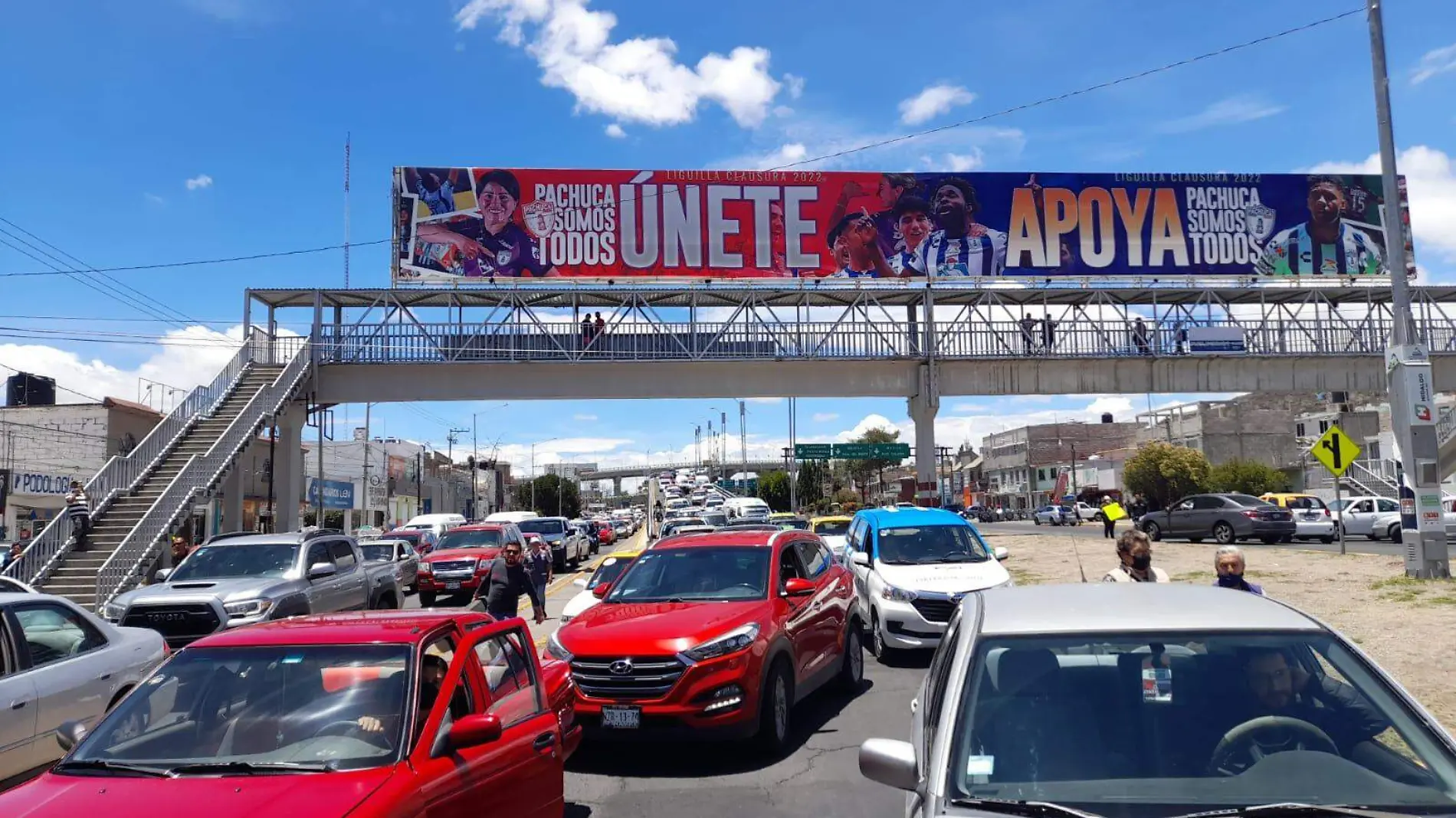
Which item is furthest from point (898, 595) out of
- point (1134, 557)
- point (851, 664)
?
point (1134, 557)

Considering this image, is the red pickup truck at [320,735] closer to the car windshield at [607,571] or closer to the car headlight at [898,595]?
the car headlight at [898,595]

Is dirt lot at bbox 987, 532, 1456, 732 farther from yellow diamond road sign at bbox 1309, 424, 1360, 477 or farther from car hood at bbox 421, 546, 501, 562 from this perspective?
car hood at bbox 421, 546, 501, 562

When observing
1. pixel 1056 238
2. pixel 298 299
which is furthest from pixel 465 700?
pixel 1056 238

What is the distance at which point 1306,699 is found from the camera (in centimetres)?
378

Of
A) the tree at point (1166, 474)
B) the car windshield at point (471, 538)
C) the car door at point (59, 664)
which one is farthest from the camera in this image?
the tree at point (1166, 474)

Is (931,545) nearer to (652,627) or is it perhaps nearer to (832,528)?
(652,627)

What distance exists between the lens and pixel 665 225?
35.5 m

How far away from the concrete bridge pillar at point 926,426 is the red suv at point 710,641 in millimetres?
24322

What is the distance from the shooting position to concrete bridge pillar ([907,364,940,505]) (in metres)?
34.2

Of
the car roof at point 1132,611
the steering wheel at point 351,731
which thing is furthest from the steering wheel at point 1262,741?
the steering wheel at point 351,731

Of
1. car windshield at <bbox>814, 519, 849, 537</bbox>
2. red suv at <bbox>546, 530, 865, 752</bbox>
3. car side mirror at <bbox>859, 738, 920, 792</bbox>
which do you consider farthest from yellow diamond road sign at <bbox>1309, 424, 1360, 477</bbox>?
car side mirror at <bbox>859, 738, 920, 792</bbox>

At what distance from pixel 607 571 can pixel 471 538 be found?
1072 centimetres

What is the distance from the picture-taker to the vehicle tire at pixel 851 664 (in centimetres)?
1055

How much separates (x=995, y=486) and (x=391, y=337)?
311ft
